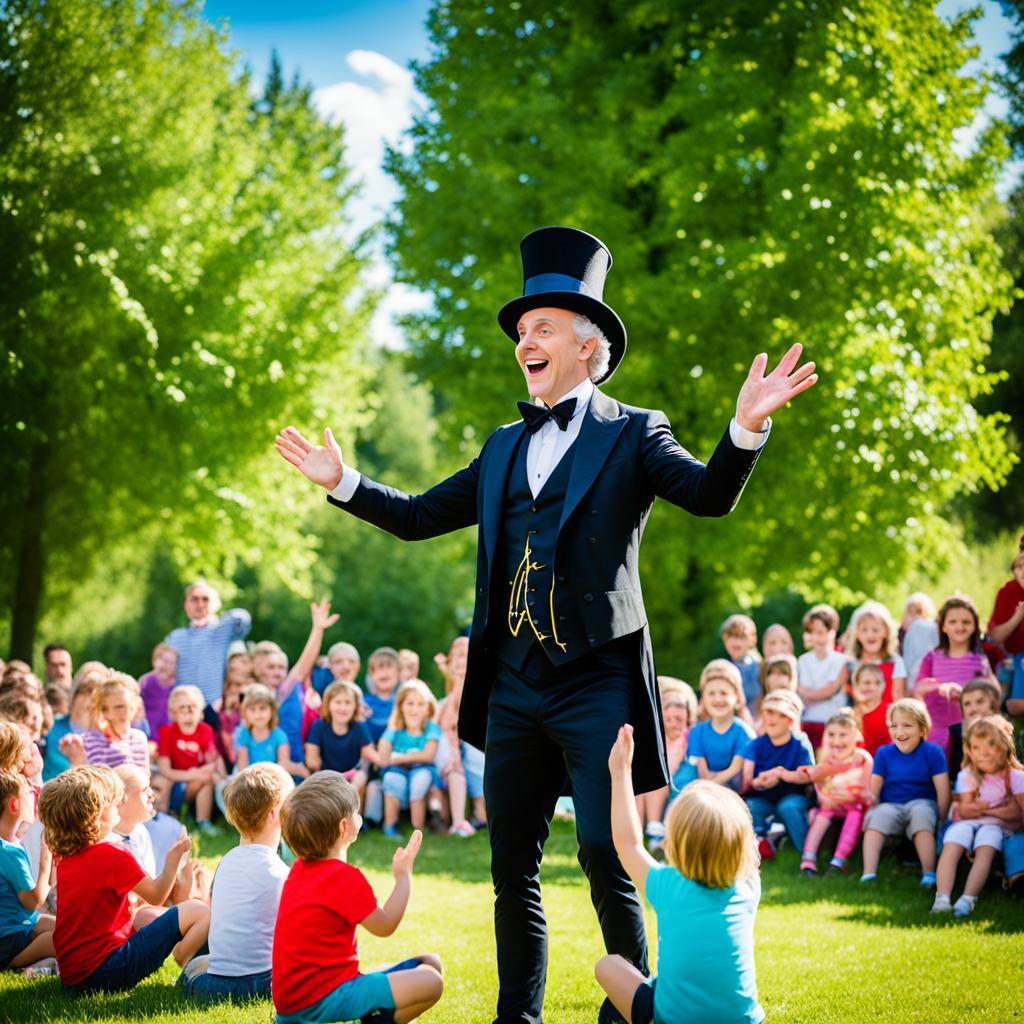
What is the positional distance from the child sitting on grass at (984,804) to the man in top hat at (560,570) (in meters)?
3.61

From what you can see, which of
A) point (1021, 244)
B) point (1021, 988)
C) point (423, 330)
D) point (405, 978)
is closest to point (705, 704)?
point (1021, 988)

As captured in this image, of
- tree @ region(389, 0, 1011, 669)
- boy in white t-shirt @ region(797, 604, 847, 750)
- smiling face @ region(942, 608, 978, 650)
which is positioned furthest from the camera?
tree @ region(389, 0, 1011, 669)

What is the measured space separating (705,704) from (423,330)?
7.26 meters

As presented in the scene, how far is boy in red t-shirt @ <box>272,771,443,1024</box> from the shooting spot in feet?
12.8

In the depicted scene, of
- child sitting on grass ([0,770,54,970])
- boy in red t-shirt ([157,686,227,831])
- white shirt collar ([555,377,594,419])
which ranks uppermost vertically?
white shirt collar ([555,377,594,419])

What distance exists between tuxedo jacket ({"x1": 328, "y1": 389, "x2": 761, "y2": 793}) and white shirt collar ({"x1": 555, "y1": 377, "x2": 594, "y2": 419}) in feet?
0.09

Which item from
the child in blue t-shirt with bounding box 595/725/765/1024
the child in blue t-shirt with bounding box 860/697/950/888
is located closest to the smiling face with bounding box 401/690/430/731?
the child in blue t-shirt with bounding box 860/697/950/888

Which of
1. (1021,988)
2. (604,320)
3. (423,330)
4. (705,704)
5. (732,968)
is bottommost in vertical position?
(1021,988)

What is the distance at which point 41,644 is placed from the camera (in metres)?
21.5

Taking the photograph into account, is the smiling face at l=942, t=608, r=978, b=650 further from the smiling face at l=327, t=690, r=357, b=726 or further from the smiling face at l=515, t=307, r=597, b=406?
the smiling face at l=515, t=307, r=597, b=406

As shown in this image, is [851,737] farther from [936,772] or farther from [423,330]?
[423,330]

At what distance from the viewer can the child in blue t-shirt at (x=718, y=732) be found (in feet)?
27.2

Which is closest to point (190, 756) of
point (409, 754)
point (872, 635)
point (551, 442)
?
point (409, 754)

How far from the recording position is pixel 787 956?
17.8ft
